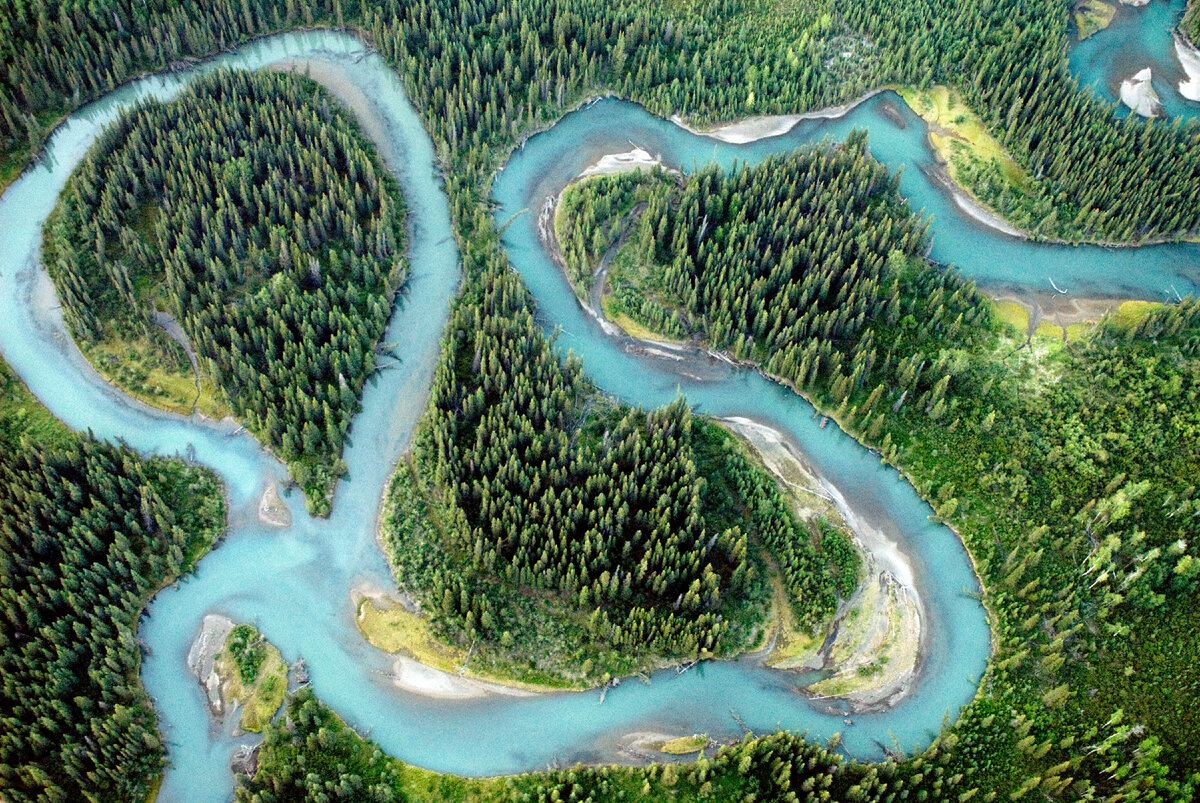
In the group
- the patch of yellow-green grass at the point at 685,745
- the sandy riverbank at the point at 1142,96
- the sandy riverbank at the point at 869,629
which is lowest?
the patch of yellow-green grass at the point at 685,745

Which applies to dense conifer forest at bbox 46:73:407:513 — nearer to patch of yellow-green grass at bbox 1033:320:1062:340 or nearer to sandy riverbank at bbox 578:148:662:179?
sandy riverbank at bbox 578:148:662:179

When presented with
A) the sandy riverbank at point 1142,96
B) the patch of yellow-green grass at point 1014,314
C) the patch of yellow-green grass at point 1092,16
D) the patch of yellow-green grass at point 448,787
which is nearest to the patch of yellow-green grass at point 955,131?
the patch of yellow-green grass at point 1014,314

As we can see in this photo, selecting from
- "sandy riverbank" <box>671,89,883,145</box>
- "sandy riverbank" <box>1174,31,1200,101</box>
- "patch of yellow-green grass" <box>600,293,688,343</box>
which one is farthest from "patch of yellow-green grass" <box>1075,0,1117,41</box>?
"patch of yellow-green grass" <box>600,293,688,343</box>

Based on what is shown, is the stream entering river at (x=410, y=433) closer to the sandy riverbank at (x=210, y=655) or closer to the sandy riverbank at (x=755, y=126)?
the sandy riverbank at (x=210, y=655)

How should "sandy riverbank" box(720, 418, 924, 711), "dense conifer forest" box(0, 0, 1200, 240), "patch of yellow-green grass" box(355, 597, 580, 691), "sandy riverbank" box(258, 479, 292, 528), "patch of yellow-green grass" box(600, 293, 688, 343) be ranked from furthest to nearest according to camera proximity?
"dense conifer forest" box(0, 0, 1200, 240)
"patch of yellow-green grass" box(600, 293, 688, 343)
"sandy riverbank" box(258, 479, 292, 528)
"sandy riverbank" box(720, 418, 924, 711)
"patch of yellow-green grass" box(355, 597, 580, 691)

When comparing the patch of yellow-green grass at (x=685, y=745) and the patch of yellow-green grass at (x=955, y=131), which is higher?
the patch of yellow-green grass at (x=955, y=131)

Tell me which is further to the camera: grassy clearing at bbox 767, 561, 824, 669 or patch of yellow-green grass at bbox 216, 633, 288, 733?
grassy clearing at bbox 767, 561, 824, 669

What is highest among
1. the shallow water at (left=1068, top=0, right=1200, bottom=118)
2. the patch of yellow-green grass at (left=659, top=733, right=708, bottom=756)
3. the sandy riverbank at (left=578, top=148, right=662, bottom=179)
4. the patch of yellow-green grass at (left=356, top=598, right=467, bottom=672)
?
the shallow water at (left=1068, top=0, right=1200, bottom=118)
